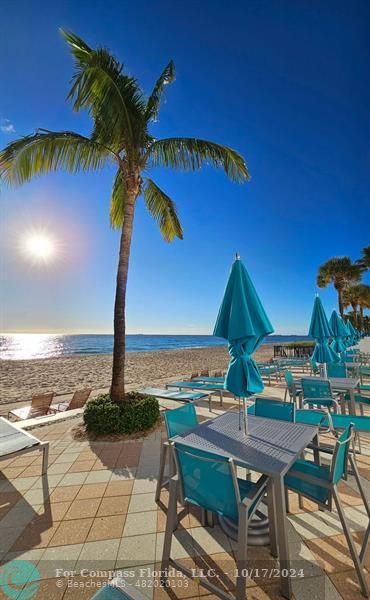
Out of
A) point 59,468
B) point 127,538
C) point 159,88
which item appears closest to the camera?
point 127,538

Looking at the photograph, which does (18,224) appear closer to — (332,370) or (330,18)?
(332,370)

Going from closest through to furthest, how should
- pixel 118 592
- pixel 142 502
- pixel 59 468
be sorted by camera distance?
pixel 118 592
pixel 142 502
pixel 59 468

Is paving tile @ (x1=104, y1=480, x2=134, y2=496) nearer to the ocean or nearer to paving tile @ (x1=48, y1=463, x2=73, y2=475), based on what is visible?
paving tile @ (x1=48, y1=463, x2=73, y2=475)

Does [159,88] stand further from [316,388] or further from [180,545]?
[180,545]

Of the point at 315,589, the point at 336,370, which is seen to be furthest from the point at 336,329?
the point at 315,589

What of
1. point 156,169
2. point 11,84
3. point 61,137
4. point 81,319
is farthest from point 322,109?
point 81,319

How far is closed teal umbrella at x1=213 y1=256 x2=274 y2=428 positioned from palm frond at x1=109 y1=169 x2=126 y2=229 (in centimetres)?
520

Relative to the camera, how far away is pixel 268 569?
1.88m

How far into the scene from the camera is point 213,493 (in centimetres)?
172

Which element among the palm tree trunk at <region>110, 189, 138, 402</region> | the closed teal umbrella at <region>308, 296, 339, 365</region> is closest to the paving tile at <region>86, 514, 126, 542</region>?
the palm tree trunk at <region>110, 189, 138, 402</region>

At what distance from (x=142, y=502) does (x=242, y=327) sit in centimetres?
240

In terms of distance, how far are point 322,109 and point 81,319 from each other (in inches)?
Answer: 3585

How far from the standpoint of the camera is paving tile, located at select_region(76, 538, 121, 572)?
1929 millimetres

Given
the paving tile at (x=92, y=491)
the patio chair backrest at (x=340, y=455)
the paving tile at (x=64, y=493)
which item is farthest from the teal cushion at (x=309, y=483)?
the paving tile at (x=64, y=493)
